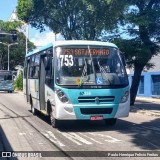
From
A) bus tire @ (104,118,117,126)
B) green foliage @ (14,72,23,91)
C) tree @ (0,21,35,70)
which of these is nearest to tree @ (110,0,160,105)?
bus tire @ (104,118,117,126)

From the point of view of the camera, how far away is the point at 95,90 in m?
12.4

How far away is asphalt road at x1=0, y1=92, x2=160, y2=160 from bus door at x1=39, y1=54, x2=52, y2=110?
36.4 inches

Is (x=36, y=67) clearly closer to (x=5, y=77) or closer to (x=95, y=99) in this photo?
(x=95, y=99)

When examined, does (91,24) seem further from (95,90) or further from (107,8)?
(95,90)

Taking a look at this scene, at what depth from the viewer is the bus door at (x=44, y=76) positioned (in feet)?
44.9

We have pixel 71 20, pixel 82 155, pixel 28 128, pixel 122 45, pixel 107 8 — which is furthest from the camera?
pixel 71 20

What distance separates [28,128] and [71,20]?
50.4ft

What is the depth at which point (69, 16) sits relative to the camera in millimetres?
27641

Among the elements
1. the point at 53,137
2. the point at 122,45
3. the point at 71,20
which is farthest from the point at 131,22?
the point at 53,137

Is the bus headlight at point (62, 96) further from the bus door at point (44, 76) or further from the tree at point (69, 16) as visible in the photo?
the tree at point (69, 16)

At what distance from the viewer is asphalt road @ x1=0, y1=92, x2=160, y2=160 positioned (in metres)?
9.53

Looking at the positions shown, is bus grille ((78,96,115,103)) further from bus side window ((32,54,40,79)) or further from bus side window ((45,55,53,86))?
bus side window ((32,54,40,79))

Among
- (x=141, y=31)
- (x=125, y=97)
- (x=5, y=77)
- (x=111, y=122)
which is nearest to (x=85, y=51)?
(x=125, y=97)

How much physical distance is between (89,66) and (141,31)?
381 inches
